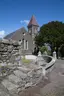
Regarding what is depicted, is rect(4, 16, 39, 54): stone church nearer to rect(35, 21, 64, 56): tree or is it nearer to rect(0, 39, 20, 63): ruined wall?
rect(35, 21, 64, 56): tree

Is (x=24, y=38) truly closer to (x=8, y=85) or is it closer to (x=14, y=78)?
(x=14, y=78)

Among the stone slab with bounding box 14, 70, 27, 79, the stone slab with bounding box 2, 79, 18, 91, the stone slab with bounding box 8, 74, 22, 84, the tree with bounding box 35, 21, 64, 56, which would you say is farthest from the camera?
the tree with bounding box 35, 21, 64, 56

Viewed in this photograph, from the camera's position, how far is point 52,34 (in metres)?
30.0

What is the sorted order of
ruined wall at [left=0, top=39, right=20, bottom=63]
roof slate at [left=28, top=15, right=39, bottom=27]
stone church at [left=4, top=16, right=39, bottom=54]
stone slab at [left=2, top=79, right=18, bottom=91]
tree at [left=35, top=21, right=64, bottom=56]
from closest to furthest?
stone slab at [left=2, top=79, right=18, bottom=91] < ruined wall at [left=0, top=39, right=20, bottom=63] < tree at [left=35, top=21, right=64, bottom=56] < stone church at [left=4, top=16, right=39, bottom=54] < roof slate at [left=28, top=15, right=39, bottom=27]

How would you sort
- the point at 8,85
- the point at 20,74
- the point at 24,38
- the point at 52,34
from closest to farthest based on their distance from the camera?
the point at 8,85
the point at 20,74
the point at 52,34
the point at 24,38

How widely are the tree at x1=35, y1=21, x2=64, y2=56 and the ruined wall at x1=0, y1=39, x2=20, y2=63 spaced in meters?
24.8

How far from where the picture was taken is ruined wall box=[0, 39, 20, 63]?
401 centimetres

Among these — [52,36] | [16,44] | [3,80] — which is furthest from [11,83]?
[52,36]

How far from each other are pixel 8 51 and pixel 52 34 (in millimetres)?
26653

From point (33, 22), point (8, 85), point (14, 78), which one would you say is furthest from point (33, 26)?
point (8, 85)

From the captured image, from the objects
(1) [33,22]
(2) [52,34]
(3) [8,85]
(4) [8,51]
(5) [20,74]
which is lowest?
(3) [8,85]

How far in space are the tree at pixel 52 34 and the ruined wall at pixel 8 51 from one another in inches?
976

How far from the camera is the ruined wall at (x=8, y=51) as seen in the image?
4.01 meters

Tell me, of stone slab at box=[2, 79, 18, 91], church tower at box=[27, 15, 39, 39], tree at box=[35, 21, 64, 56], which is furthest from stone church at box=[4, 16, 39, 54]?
stone slab at box=[2, 79, 18, 91]
